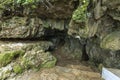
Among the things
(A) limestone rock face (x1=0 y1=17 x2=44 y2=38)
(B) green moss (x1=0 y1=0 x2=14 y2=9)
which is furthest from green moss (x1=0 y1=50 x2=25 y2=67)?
(B) green moss (x1=0 y1=0 x2=14 y2=9)

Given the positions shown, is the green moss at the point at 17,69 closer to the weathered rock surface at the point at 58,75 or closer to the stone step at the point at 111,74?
the weathered rock surface at the point at 58,75

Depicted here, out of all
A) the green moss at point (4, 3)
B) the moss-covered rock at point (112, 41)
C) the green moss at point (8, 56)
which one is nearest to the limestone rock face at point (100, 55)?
the moss-covered rock at point (112, 41)

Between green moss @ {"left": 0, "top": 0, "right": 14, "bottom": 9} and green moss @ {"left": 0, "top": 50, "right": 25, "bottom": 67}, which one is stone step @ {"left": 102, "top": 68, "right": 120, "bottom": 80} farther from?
green moss @ {"left": 0, "top": 0, "right": 14, "bottom": 9}

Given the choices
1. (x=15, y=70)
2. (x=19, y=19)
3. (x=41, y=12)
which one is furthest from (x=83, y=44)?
(x=15, y=70)

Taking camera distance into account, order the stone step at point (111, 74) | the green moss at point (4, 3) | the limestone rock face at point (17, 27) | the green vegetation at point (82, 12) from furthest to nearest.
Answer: the limestone rock face at point (17, 27), the green moss at point (4, 3), the green vegetation at point (82, 12), the stone step at point (111, 74)

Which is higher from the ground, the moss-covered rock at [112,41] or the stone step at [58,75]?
the moss-covered rock at [112,41]

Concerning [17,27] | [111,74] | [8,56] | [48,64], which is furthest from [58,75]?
[17,27]

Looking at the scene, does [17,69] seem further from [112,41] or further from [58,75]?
[112,41]

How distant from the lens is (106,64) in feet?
20.6

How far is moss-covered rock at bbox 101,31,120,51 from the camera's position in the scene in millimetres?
5160

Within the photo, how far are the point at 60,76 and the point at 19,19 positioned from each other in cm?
322

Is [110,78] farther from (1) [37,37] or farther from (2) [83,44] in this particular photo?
(1) [37,37]

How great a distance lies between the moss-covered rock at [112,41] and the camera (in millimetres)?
5160

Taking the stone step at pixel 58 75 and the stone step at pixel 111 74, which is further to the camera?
the stone step at pixel 58 75
